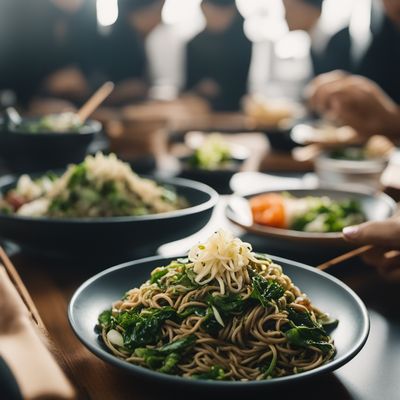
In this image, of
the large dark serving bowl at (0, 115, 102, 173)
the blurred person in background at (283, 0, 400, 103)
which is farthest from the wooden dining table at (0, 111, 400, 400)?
the blurred person in background at (283, 0, 400, 103)

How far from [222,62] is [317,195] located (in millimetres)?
7485

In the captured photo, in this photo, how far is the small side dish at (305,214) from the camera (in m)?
2.25

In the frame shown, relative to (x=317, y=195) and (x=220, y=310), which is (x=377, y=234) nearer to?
(x=220, y=310)

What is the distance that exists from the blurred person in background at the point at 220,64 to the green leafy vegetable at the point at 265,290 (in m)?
8.45

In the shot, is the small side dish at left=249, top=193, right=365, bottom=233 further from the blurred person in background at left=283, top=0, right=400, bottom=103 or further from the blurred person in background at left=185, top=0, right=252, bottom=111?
the blurred person in background at left=185, top=0, right=252, bottom=111

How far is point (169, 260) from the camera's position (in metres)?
1.62

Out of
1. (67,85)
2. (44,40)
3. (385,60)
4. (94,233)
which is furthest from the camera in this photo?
(44,40)

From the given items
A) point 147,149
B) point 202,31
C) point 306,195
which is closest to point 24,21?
point 202,31

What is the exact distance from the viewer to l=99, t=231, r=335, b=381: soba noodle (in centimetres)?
118

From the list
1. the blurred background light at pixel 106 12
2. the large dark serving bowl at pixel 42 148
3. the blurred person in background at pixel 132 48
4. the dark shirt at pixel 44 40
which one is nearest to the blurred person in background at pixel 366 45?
the blurred person in background at pixel 132 48

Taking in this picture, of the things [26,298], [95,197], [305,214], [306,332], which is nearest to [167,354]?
[306,332]

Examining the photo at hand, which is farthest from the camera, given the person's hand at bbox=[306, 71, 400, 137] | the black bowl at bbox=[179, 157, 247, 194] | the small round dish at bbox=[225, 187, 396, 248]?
the person's hand at bbox=[306, 71, 400, 137]

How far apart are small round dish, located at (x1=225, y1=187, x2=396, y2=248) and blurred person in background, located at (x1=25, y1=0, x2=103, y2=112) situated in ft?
17.4

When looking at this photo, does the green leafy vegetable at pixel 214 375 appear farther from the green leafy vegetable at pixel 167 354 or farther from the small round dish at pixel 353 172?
the small round dish at pixel 353 172
